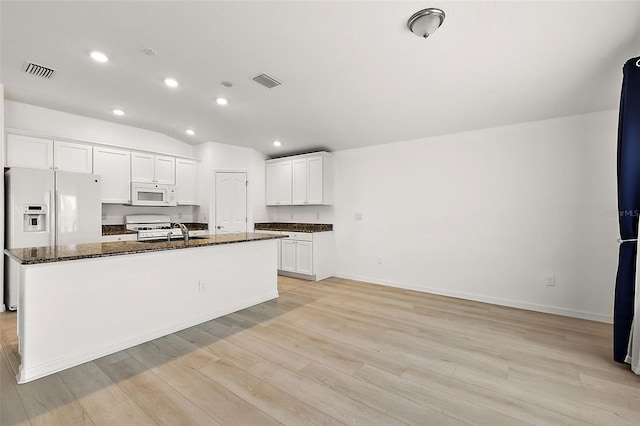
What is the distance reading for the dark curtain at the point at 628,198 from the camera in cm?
229

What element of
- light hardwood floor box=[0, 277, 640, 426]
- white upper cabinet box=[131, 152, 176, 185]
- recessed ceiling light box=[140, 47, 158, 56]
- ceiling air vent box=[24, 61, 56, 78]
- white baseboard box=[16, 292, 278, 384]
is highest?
ceiling air vent box=[24, 61, 56, 78]

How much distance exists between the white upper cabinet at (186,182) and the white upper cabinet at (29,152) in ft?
6.04

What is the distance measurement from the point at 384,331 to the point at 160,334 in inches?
89.3

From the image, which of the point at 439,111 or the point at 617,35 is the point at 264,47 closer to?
the point at 439,111

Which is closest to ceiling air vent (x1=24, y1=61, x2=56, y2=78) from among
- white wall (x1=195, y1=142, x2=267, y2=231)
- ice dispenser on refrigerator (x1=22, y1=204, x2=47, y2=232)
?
ice dispenser on refrigerator (x1=22, y1=204, x2=47, y2=232)

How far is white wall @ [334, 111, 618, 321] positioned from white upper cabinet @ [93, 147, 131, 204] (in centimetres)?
393

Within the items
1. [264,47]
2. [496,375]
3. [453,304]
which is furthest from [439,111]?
[496,375]

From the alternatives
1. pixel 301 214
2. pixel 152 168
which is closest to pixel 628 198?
pixel 301 214

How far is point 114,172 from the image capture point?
468 cm

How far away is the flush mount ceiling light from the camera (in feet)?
6.65

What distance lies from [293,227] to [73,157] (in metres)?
3.74

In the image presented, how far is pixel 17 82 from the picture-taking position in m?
3.38

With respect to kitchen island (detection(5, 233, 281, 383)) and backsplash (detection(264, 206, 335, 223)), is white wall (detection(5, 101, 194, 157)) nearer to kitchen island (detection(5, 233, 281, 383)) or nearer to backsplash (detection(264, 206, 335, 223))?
backsplash (detection(264, 206, 335, 223))

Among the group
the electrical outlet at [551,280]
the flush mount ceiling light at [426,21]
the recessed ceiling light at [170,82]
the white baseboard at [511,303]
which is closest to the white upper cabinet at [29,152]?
the recessed ceiling light at [170,82]
